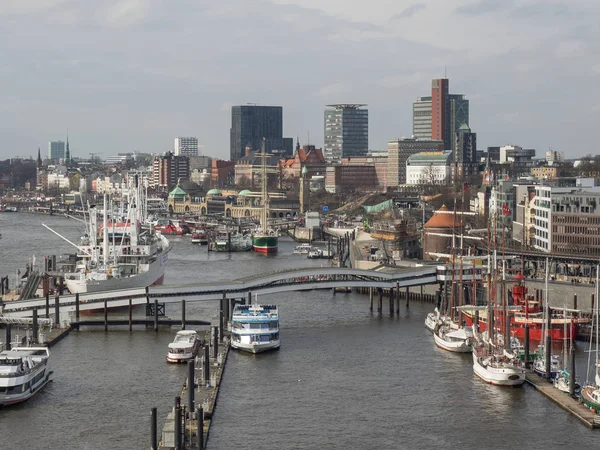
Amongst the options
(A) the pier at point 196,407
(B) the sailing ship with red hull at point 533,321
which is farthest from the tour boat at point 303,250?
(A) the pier at point 196,407

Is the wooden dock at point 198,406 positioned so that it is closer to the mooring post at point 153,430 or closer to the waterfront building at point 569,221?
the mooring post at point 153,430

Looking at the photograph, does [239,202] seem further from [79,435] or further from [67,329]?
[79,435]

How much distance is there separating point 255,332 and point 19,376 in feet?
34.7

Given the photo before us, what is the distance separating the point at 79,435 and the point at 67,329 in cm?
1584

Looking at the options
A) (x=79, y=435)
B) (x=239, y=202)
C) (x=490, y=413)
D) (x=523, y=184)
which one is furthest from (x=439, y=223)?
(x=239, y=202)

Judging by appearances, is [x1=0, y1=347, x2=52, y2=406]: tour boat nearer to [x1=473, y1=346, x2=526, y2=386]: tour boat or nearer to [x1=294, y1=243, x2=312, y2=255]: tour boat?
[x1=473, y1=346, x2=526, y2=386]: tour boat

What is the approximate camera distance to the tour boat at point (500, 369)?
3878 centimetres

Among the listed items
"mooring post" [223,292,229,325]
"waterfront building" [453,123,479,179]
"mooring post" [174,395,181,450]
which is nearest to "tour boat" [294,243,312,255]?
"mooring post" [223,292,229,325]

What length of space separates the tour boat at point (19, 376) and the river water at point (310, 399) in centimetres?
40

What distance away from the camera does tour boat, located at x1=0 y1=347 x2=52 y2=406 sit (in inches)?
1431

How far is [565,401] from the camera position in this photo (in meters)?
36.3

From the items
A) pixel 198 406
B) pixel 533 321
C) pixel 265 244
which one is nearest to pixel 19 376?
pixel 198 406

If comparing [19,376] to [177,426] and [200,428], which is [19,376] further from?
[177,426]

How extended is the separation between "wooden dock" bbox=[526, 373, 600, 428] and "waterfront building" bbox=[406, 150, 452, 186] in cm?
12757
